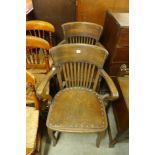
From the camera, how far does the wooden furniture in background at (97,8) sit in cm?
175

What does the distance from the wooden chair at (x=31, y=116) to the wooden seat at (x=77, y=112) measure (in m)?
0.10

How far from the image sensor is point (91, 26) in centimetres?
159

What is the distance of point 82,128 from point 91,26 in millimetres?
925

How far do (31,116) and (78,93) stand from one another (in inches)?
16.6

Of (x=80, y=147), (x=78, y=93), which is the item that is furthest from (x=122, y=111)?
(x=80, y=147)

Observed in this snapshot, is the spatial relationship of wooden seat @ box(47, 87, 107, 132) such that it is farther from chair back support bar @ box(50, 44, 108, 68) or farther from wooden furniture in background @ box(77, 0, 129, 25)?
wooden furniture in background @ box(77, 0, 129, 25)

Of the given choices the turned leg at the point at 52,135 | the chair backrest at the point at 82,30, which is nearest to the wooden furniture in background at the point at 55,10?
the chair backrest at the point at 82,30

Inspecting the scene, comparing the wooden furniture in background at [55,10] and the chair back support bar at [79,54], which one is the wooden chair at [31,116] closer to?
the chair back support bar at [79,54]

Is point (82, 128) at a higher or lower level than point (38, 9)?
lower

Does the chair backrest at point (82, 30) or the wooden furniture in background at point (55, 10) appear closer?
the chair backrest at point (82, 30)

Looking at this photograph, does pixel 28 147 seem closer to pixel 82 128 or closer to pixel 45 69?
pixel 82 128

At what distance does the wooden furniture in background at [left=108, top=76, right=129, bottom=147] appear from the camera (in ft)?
4.31
